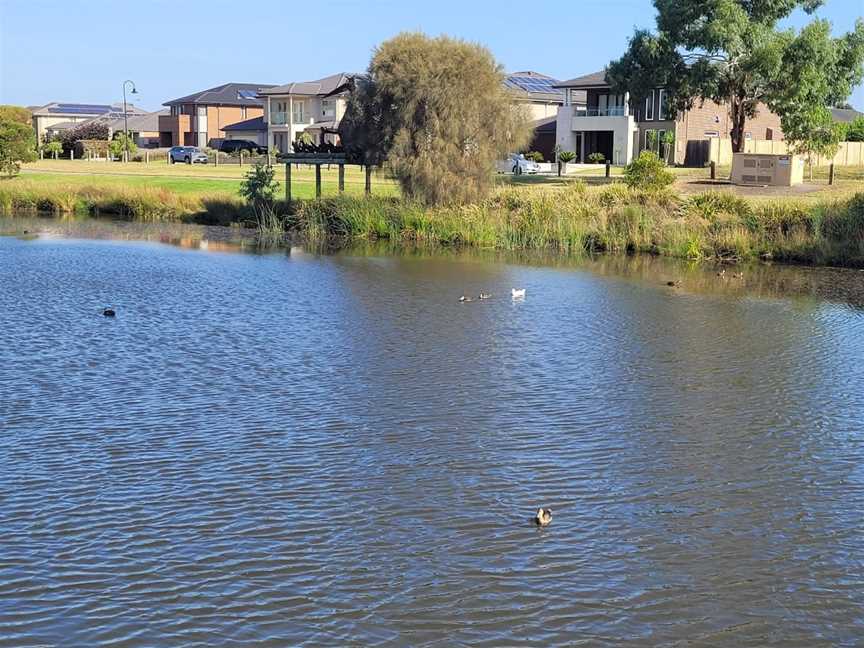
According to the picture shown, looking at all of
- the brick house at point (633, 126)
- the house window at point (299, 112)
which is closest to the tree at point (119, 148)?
the house window at point (299, 112)

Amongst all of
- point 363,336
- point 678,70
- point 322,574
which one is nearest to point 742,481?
point 322,574

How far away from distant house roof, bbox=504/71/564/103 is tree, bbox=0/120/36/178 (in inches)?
1407

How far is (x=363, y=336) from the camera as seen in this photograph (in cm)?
1839

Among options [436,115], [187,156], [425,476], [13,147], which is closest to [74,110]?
[187,156]

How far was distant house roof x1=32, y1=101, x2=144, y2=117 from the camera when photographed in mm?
128750

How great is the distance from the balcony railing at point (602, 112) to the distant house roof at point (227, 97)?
136 ft

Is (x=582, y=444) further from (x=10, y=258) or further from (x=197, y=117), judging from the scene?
(x=197, y=117)

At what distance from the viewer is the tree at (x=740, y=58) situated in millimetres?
46281

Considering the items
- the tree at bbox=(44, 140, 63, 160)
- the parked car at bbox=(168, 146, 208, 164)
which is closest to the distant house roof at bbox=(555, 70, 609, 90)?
the parked car at bbox=(168, 146, 208, 164)

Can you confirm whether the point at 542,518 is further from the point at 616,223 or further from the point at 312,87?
the point at 312,87

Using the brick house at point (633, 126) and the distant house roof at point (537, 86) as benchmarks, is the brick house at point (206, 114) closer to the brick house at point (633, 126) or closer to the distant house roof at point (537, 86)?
the distant house roof at point (537, 86)

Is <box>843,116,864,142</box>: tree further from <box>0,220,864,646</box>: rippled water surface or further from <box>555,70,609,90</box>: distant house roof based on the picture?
<box>0,220,864,646</box>: rippled water surface

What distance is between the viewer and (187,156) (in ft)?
255

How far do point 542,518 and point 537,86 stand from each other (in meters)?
80.0
